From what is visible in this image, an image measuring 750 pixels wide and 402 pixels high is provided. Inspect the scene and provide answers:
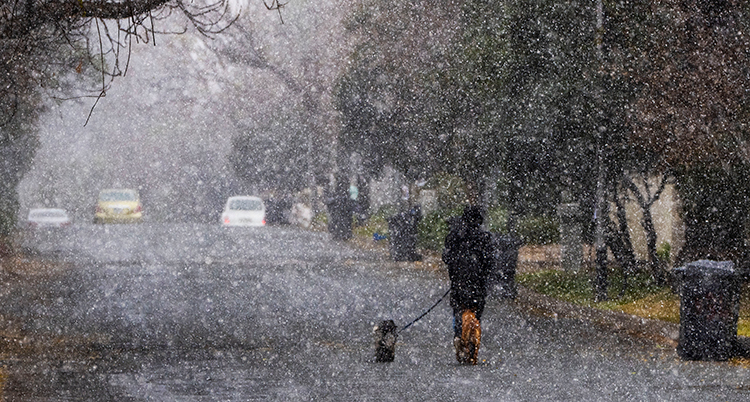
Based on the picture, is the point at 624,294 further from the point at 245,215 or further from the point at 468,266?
the point at 245,215

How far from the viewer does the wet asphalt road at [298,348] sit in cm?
813

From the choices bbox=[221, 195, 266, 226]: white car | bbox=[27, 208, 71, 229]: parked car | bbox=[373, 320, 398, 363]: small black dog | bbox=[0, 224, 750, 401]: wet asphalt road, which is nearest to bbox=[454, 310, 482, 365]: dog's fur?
bbox=[0, 224, 750, 401]: wet asphalt road

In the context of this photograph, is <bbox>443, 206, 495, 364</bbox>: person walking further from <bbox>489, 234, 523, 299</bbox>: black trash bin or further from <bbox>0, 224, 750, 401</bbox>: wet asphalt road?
<bbox>489, 234, 523, 299</bbox>: black trash bin

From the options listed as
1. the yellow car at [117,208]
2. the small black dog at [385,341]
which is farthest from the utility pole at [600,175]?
the yellow car at [117,208]

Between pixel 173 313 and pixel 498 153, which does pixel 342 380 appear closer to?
pixel 173 313

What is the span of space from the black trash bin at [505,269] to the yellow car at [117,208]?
3664 centimetres

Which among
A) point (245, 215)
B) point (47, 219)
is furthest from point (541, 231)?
point (47, 219)

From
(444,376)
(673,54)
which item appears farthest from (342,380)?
(673,54)

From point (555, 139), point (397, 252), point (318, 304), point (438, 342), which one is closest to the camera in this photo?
point (438, 342)

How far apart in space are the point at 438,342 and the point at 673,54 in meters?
5.97

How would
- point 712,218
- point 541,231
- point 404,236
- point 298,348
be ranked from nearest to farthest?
point 298,348
point 712,218
point 404,236
point 541,231

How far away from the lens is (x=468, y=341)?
9.65 m

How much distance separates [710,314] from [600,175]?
5758 millimetres

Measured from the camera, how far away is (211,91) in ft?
169
